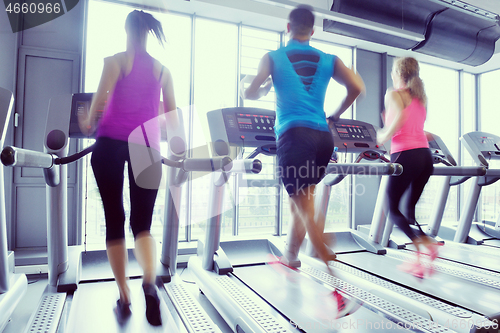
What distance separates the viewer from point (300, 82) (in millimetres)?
1636

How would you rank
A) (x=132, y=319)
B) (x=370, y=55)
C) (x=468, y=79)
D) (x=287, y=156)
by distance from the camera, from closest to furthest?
(x=287, y=156), (x=132, y=319), (x=370, y=55), (x=468, y=79)

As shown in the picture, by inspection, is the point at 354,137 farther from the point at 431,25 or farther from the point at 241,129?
the point at 431,25

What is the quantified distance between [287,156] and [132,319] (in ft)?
3.95

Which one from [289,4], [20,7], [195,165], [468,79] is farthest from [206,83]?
[468,79]

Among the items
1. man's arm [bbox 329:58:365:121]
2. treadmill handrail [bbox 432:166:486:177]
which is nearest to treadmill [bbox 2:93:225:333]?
man's arm [bbox 329:58:365:121]

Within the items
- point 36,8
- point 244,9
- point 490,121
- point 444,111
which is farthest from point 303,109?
point 490,121

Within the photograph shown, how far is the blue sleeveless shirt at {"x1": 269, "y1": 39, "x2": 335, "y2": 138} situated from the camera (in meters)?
1.62

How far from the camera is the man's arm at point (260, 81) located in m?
1.68

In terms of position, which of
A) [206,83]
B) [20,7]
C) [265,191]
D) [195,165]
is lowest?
[265,191]

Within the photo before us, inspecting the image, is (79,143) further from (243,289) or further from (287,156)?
(287,156)

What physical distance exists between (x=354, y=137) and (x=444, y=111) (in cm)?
353

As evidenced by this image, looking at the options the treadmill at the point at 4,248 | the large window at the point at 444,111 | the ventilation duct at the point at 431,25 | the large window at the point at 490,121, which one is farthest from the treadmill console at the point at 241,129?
the large window at the point at 490,121

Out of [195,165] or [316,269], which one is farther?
[316,269]

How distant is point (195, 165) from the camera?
5.25 ft
